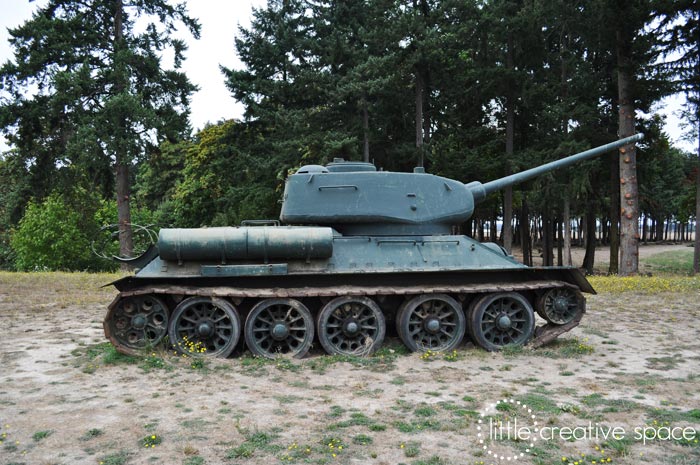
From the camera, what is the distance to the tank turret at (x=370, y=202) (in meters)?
9.74

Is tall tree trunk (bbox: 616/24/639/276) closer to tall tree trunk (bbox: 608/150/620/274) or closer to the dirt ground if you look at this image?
tall tree trunk (bbox: 608/150/620/274)

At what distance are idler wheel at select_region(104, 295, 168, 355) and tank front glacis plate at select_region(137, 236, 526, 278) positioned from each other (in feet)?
1.88

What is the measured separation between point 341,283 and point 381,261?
30.2 inches

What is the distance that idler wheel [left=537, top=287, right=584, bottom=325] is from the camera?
378 inches

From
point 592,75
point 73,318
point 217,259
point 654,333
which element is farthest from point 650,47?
point 73,318

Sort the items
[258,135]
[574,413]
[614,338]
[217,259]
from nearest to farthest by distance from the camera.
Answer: [574,413], [217,259], [614,338], [258,135]

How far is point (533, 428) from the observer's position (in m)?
5.80

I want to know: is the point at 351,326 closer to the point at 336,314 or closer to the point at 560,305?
the point at 336,314

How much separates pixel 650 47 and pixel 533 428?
19.6m

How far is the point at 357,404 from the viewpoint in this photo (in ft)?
21.9

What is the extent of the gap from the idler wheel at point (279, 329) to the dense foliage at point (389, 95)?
48.0 ft

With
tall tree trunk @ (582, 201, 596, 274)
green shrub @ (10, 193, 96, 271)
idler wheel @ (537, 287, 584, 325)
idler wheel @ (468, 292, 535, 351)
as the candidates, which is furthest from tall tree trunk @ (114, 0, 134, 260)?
tall tree trunk @ (582, 201, 596, 274)

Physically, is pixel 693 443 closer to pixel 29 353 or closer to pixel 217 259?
pixel 217 259

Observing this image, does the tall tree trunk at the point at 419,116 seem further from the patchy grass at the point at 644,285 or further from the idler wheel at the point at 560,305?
the idler wheel at the point at 560,305
